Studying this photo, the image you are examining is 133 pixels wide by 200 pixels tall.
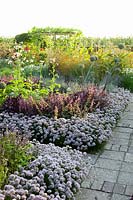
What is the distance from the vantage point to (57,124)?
16.0ft

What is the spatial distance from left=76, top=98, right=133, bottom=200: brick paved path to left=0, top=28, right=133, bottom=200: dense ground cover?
0.13m

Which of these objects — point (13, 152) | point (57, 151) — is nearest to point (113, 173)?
point (57, 151)

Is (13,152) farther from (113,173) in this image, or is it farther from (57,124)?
(57,124)

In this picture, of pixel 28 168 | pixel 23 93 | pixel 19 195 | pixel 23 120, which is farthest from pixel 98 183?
pixel 23 93

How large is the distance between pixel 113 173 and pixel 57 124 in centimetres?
117

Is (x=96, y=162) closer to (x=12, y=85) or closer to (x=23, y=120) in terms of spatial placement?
(x=23, y=120)

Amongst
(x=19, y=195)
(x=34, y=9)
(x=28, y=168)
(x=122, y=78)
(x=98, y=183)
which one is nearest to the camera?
(x=19, y=195)

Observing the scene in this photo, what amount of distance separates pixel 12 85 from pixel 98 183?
274cm

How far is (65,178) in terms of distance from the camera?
3453 millimetres

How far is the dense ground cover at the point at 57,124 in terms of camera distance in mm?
3248

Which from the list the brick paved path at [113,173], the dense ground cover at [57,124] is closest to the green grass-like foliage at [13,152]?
the dense ground cover at [57,124]

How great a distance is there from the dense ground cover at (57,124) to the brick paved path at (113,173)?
0.42ft

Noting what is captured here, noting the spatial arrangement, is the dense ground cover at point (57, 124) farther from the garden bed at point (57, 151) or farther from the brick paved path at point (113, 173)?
the brick paved path at point (113, 173)

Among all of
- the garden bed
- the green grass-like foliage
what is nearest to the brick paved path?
the garden bed
